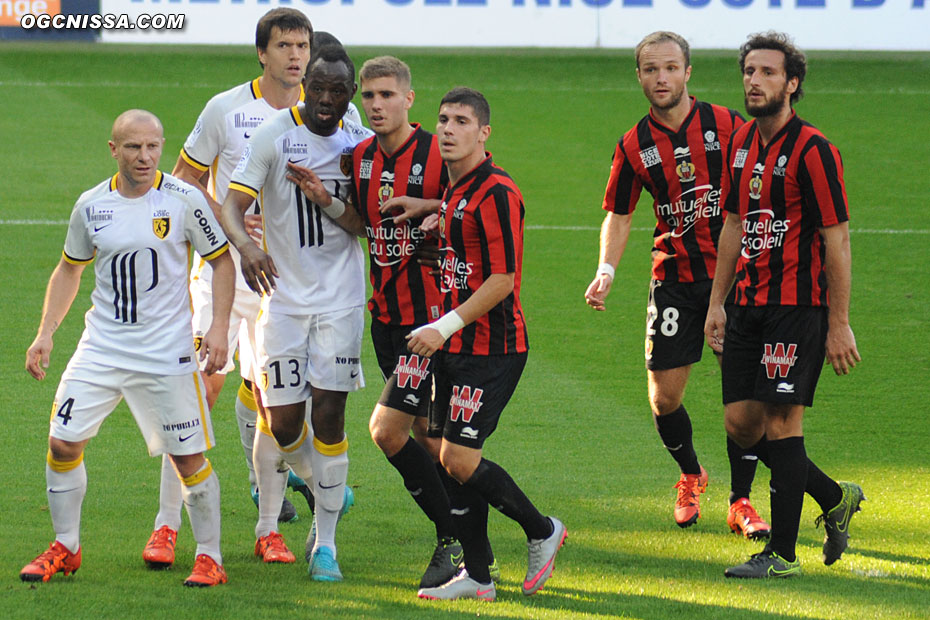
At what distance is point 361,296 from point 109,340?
102cm

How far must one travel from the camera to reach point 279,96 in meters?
5.71

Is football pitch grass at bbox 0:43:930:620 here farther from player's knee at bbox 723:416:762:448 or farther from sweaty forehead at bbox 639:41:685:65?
sweaty forehead at bbox 639:41:685:65

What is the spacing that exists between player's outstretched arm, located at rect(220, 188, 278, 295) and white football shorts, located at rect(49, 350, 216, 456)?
421mm

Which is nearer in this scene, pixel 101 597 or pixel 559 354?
pixel 101 597

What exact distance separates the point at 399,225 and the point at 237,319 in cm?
119

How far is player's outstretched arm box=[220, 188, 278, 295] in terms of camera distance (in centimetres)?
480

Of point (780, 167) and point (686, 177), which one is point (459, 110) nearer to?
point (780, 167)

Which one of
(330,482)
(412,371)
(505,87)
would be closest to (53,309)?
(330,482)

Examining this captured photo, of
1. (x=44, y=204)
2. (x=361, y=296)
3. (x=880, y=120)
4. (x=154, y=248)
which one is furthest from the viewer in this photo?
(x=880, y=120)

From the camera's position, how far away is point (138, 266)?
4672 millimetres

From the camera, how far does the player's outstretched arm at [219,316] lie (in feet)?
15.5

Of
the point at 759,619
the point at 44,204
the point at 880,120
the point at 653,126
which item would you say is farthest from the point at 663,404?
the point at 880,120

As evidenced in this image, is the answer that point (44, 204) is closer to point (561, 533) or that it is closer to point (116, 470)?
point (116, 470)

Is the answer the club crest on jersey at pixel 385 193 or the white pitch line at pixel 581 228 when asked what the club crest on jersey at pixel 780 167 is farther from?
the white pitch line at pixel 581 228
